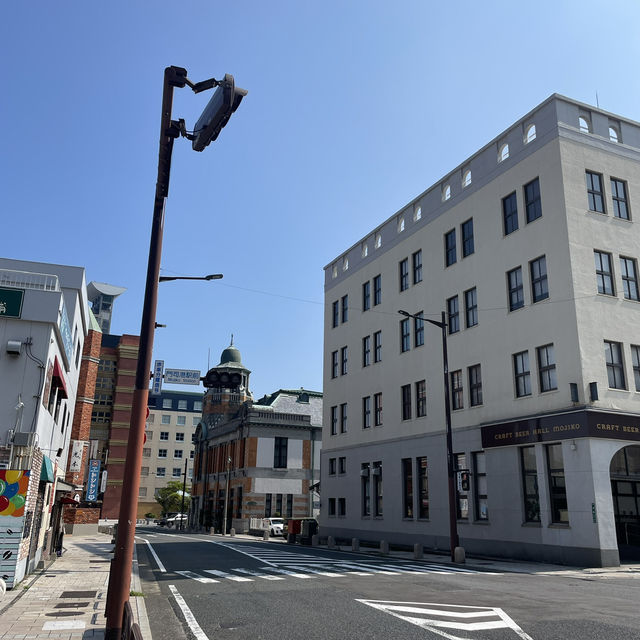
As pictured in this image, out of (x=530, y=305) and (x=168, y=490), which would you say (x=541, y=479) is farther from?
(x=168, y=490)

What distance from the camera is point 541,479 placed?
81.6ft

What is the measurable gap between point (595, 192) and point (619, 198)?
1363 mm

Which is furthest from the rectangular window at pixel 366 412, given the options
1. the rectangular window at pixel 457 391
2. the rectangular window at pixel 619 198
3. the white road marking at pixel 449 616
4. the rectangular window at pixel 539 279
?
the white road marking at pixel 449 616

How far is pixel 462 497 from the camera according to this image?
29.9 metres

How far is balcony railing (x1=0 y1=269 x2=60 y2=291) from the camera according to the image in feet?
68.0

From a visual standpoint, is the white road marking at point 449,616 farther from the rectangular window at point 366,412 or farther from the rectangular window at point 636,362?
the rectangular window at point 366,412

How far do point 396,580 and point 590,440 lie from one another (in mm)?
10695

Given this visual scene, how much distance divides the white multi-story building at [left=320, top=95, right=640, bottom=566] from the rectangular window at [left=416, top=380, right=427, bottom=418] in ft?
0.35

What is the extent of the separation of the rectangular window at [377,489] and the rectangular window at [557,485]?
1389 centimetres

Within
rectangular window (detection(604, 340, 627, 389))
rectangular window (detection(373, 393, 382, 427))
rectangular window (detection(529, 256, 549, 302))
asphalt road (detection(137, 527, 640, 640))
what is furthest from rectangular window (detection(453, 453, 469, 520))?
asphalt road (detection(137, 527, 640, 640))

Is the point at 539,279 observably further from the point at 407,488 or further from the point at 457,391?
the point at 407,488

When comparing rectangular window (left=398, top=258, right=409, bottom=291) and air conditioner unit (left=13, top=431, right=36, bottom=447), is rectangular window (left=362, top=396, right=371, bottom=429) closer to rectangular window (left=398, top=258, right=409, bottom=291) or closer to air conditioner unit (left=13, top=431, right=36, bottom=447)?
rectangular window (left=398, top=258, right=409, bottom=291)

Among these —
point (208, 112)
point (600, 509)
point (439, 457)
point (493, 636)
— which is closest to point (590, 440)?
point (600, 509)

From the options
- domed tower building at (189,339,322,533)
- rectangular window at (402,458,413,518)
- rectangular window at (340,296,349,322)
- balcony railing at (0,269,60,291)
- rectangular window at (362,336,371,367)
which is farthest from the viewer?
domed tower building at (189,339,322,533)
